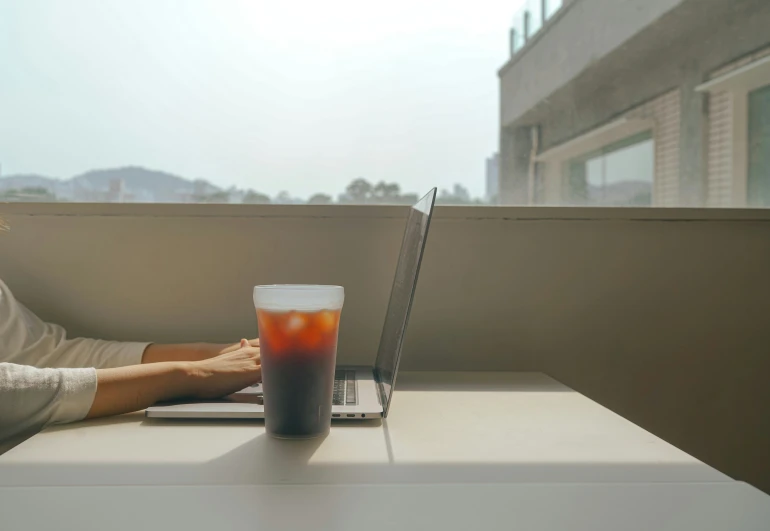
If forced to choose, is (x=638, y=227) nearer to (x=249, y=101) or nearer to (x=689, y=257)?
(x=689, y=257)

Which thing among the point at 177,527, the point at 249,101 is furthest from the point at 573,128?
the point at 177,527

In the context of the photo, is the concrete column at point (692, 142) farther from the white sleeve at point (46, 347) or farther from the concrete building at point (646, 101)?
the white sleeve at point (46, 347)

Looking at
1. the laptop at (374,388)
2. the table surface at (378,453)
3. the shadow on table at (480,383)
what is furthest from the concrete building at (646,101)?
the table surface at (378,453)

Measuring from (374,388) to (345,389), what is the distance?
4 cm

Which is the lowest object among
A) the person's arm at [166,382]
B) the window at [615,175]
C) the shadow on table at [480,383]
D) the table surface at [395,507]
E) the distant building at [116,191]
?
the shadow on table at [480,383]

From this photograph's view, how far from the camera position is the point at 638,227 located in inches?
50.2

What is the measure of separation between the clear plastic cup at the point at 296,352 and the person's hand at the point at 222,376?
165 mm

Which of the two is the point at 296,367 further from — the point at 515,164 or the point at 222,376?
the point at 515,164

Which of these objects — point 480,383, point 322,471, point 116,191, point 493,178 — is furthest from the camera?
point 493,178

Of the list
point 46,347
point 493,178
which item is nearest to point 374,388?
point 46,347

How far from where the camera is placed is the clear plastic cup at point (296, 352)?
654mm

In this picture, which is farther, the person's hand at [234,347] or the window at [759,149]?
the window at [759,149]

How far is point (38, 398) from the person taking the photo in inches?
29.1

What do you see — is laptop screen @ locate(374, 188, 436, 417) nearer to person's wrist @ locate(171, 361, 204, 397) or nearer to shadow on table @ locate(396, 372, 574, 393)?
shadow on table @ locate(396, 372, 574, 393)
